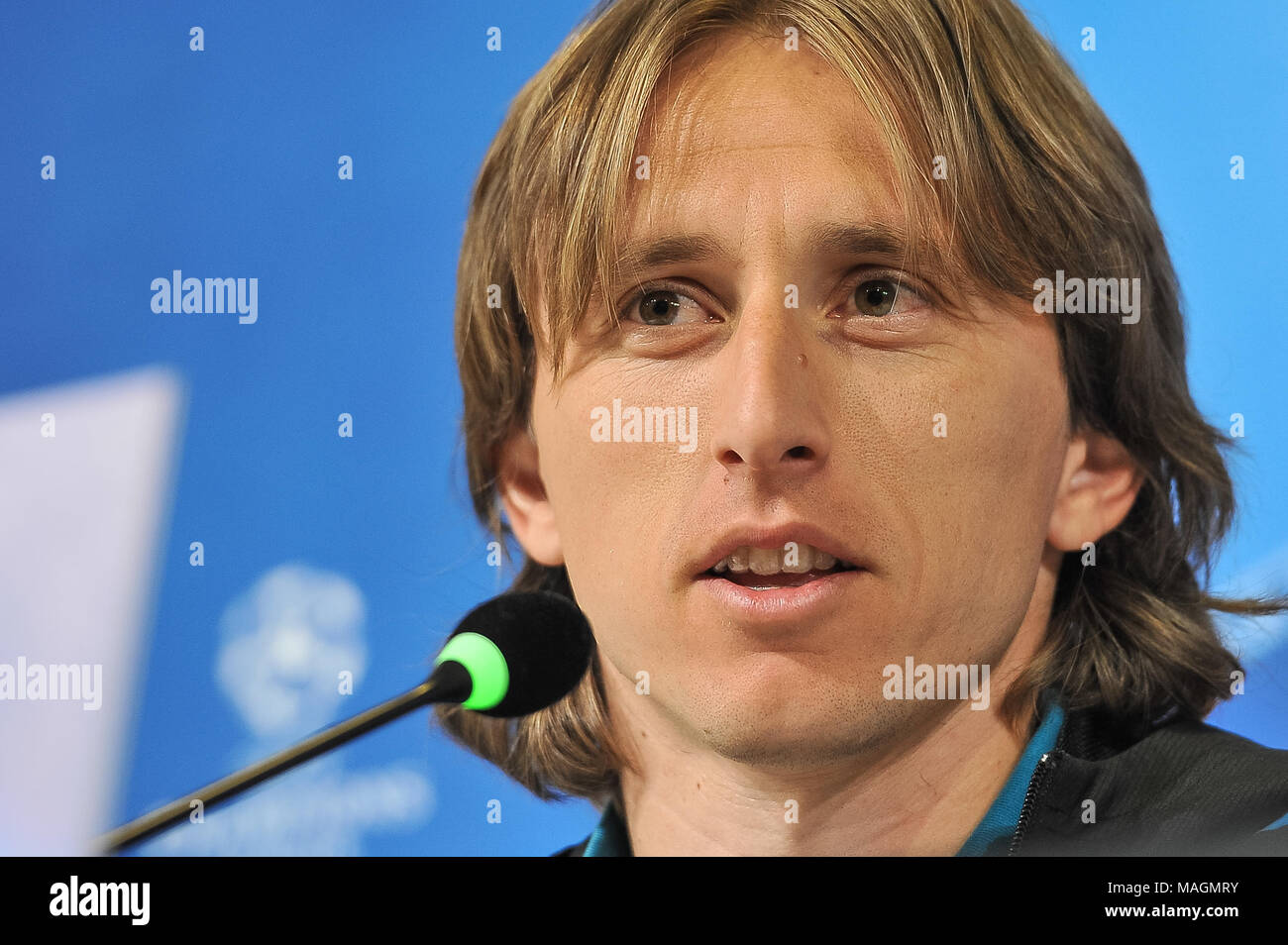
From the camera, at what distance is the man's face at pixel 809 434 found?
1836 mm

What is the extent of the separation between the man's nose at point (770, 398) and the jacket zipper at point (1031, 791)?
506 mm

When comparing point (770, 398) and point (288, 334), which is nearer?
point (770, 398)

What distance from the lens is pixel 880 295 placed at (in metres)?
1.88

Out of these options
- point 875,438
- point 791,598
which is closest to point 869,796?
point 791,598

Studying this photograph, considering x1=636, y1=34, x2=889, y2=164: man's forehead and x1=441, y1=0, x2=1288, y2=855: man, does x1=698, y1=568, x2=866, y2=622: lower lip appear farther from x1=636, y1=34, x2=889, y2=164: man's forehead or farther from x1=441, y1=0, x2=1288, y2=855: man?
x1=636, y1=34, x2=889, y2=164: man's forehead

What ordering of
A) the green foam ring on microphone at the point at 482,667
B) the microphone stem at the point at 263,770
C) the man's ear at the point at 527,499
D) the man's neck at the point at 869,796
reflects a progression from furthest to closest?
the man's ear at the point at 527,499, the man's neck at the point at 869,796, the green foam ring on microphone at the point at 482,667, the microphone stem at the point at 263,770

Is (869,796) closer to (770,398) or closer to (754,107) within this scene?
(770,398)

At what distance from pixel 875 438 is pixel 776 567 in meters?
0.22

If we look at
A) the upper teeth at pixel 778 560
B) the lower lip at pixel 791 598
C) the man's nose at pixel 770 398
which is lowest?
the lower lip at pixel 791 598

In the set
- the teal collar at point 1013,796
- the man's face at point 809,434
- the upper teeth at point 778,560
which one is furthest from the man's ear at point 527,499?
the teal collar at point 1013,796

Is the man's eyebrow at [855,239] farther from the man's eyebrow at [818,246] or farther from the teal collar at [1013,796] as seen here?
the teal collar at [1013,796]

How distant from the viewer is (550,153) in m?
1.98

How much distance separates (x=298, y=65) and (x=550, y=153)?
1.68ft

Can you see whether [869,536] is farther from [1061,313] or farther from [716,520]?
[1061,313]
